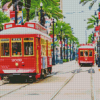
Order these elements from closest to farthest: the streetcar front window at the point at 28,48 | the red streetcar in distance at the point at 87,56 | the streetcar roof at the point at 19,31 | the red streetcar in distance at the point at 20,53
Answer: the red streetcar in distance at the point at 20,53, the streetcar front window at the point at 28,48, the streetcar roof at the point at 19,31, the red streetcar in distance at the point at 87,56

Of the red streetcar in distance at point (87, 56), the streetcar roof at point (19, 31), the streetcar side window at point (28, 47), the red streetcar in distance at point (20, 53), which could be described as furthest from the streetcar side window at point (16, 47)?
the red streetcar in distance at point (87, 56)

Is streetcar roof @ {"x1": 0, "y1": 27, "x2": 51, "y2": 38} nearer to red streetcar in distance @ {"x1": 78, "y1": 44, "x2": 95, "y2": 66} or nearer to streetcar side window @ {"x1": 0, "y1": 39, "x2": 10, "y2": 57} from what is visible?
streetcar side window @ {"x1": 0, "y1": 39, "x2": 10, "y2": 57}

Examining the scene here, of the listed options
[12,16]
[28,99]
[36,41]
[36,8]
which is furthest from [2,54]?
[36,8]

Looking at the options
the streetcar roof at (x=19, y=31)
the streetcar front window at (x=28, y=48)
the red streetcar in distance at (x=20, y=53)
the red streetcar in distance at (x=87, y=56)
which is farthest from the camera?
the red streetcar in distance at (x=87, y=56)

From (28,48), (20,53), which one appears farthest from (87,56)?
(20,53)

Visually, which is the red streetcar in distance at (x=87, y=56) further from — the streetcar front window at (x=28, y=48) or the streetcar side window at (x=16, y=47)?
the streetcar side window at (x=16, y=47)

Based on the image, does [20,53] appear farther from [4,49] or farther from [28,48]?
[4,49]

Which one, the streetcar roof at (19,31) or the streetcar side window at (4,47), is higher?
the streetcar roof at (19,31)

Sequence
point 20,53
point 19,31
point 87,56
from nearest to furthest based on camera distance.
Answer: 1. point 20,53
2. point 19,31
3. point 87,56

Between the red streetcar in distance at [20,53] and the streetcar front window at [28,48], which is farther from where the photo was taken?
the streetcar front window at [28,48]

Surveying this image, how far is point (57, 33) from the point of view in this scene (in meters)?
71.8

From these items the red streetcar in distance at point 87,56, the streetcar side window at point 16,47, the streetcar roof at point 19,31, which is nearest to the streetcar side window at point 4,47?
the streetcar side window at point 16,47

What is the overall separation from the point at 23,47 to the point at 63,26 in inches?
2214

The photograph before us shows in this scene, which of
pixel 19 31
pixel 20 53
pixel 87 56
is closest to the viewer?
pixel 20 53
